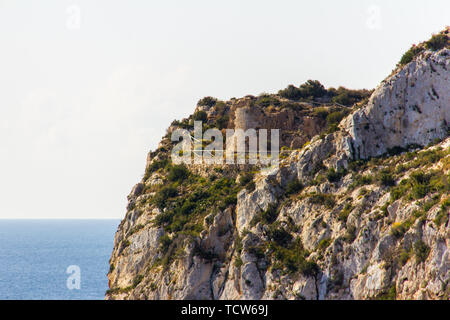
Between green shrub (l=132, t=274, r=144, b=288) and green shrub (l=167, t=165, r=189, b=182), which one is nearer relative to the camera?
green shrub (l=132, t=274, r=144, b=288)

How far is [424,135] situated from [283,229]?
13.8 m

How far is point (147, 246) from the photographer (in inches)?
2130

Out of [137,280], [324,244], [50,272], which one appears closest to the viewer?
[324,244]

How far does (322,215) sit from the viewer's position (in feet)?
155

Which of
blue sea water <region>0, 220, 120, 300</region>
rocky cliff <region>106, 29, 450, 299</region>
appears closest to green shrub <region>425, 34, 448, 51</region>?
rocky cliff <region>106, 29, 450, 299</region>

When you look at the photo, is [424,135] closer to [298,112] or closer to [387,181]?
[387,181]

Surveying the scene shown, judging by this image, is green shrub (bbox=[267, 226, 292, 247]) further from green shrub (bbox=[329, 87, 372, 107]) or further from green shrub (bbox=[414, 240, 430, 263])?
green shrub (bbox=[329, 87, 372, 107])

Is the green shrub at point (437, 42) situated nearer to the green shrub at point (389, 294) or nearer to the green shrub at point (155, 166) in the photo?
the green shrub at point (389, 294)

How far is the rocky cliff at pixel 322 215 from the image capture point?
136 ft

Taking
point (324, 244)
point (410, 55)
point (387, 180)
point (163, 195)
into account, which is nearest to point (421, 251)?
point (387, 180)

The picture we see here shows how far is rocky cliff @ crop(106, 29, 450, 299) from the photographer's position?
41.5 m

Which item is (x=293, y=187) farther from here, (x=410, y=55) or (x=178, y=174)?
(x=410, y=55)

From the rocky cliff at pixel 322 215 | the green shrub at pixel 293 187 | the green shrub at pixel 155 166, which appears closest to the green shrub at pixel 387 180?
the rocky cliff at pixel 322 215
